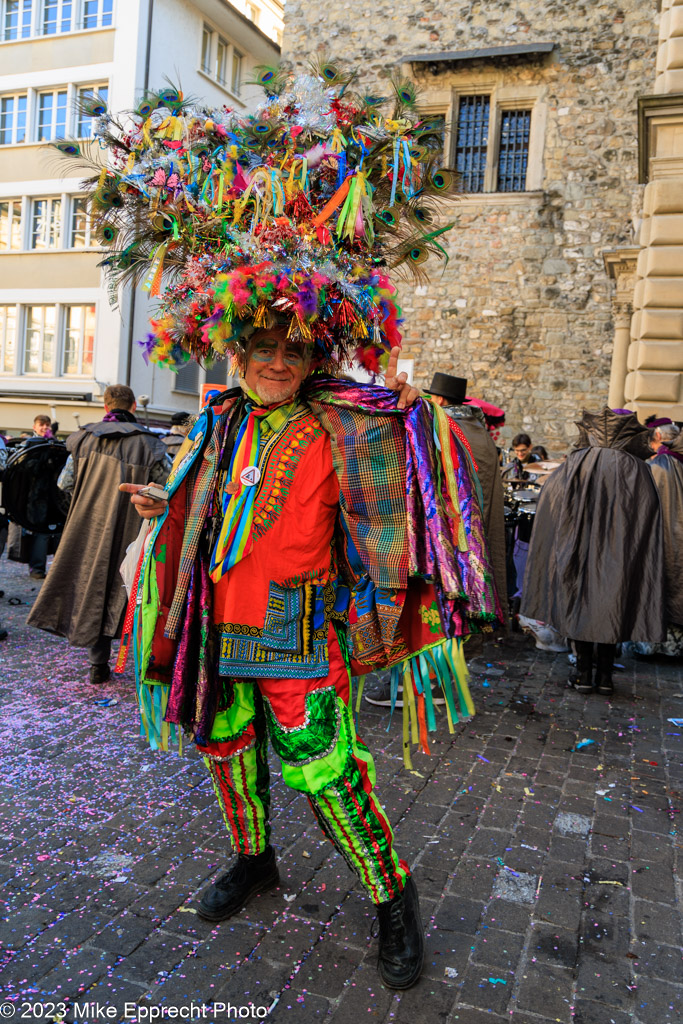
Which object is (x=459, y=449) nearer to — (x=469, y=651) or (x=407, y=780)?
(x=407, y=780)

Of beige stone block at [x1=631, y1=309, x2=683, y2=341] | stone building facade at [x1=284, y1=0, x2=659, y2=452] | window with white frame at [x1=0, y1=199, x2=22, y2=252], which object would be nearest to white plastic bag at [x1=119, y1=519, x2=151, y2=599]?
beige stone block at [x1=631, y1=309, x2=683, y2=341]

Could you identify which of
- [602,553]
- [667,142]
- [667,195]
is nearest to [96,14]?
[667,142]

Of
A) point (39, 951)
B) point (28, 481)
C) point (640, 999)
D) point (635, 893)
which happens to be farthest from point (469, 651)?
point (28, 481)

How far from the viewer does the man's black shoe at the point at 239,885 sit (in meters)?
2.59

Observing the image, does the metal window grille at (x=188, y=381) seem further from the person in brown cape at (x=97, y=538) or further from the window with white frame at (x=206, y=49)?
the person in brown cape at (x=97, y=538)

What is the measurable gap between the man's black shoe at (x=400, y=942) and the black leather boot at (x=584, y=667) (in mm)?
3382

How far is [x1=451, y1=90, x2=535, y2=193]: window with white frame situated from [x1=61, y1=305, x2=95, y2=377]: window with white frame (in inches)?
422

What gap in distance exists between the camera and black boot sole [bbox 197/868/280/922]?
2.58 m

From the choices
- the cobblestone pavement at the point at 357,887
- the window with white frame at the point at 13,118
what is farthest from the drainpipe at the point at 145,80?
the cobblestone pavement at the point at 357,887

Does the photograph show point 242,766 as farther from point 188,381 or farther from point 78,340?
point 188,381

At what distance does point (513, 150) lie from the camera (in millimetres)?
15656

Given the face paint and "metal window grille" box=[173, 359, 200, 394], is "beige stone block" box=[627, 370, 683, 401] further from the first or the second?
"metal window grille" box=[173, 359, 200, 394]

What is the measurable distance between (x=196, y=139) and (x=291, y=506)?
1.26 meters

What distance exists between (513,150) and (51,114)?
13597mm
